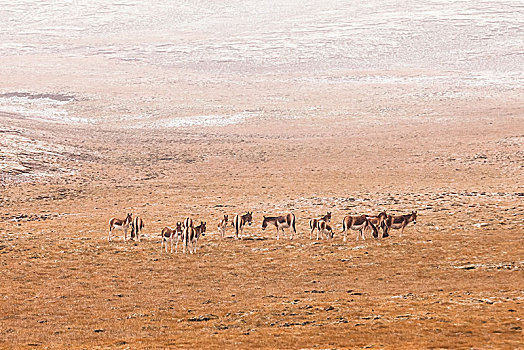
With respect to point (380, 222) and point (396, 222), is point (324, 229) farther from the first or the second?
point (396, 222)

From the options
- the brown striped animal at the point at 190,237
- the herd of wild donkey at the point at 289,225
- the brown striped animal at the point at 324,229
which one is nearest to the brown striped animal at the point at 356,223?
the herd of wild donkey at the point at 289,225

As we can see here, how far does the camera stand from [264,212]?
4459cm

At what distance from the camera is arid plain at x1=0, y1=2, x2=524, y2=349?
67.2 ft

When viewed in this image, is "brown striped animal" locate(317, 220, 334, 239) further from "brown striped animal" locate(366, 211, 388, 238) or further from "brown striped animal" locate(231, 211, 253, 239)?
"brown striped animal" locate(231, 211, 253, 239)

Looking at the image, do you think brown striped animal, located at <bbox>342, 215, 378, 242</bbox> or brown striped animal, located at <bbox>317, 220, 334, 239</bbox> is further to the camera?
brown striped animal, located at <bbox>317, 220, 334, 239</bbox>

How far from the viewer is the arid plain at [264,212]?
67.2ft

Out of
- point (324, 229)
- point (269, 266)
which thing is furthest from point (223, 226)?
point (269, 266)

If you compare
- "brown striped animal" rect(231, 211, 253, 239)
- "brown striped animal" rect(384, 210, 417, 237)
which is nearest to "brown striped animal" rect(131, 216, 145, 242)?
"brown striped animal" rect(231, 211, 253, 239)

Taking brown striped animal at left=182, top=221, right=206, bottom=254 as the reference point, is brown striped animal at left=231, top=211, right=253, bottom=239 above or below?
below

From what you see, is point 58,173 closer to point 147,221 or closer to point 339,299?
point 147,221

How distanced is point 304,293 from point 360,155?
5257cm

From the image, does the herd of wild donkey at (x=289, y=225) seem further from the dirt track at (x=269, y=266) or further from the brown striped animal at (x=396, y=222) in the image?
the dirt track at (x=269, y=266)

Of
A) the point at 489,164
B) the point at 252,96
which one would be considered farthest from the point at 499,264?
the point at 252,96

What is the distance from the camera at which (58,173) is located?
63.2 metres
